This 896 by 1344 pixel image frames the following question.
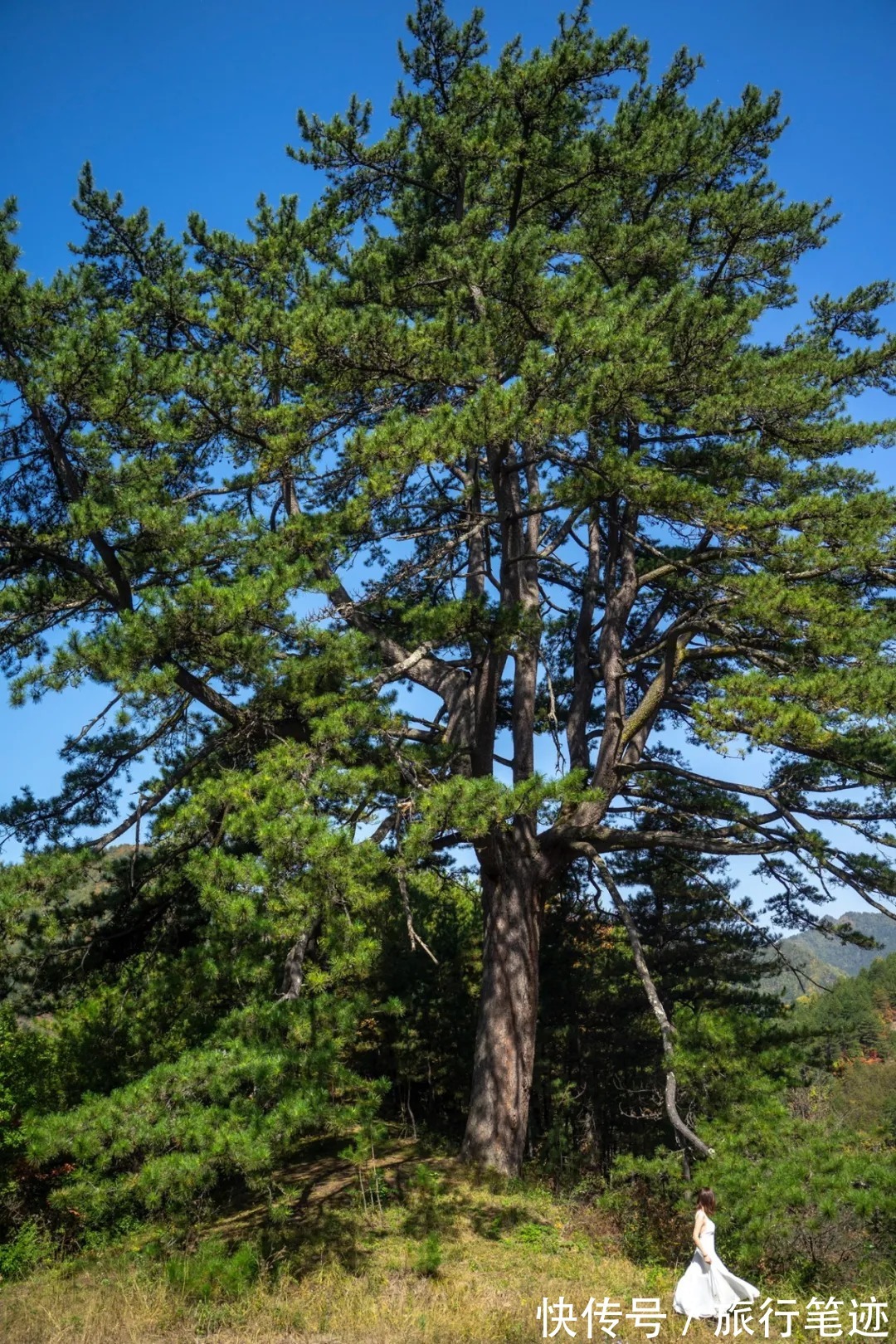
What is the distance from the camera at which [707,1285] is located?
20.2 ft

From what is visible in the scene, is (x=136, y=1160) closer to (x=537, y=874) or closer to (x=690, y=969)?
(x=537, y=874)

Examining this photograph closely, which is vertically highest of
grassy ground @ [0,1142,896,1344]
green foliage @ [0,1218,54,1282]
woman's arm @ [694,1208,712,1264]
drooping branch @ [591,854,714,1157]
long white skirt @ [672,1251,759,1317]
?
drooping branch @ [591,854,714,1157]

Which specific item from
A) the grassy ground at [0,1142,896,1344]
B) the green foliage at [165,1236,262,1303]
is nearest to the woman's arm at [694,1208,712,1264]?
the grassy ground at [0,1142,896,1344]

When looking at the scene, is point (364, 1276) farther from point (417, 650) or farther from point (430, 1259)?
point (417, 650)

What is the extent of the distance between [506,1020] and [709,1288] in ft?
13.5

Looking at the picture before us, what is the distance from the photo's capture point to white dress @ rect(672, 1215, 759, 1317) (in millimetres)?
6070

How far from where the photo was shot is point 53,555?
327 inches

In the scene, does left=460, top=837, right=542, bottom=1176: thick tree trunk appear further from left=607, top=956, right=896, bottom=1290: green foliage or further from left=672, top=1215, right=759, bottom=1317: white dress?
left=672, top=1215, right=759, bottom=1317: white dress

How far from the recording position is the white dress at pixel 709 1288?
239 inches

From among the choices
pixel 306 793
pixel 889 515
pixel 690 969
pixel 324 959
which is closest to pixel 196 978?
pixel 324 959

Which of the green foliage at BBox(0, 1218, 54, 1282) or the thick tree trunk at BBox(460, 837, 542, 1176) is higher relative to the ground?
the thick tree trunk at BBox(460, 837, 542, 1176)

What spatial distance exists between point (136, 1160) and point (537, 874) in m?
5.62

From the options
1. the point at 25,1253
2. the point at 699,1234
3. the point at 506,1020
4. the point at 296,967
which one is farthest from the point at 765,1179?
the point at 25,1253

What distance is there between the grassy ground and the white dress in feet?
0.84
